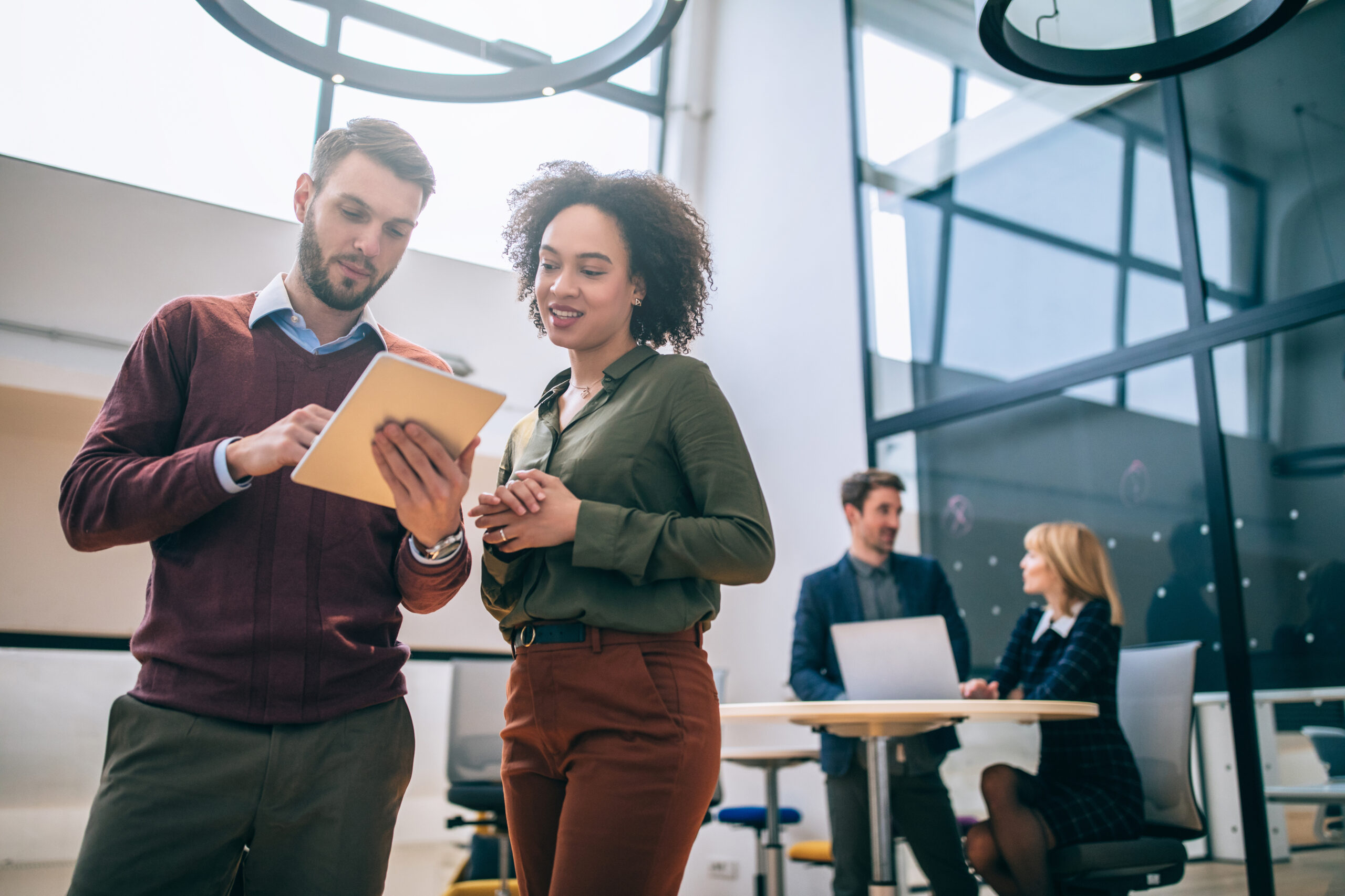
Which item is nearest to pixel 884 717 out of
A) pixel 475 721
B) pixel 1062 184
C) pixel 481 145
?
pixel 475 721

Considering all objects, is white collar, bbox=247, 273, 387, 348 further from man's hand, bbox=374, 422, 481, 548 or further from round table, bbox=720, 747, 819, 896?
round table, bbox=720, 747, 819, 896

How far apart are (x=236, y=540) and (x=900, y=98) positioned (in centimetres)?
463

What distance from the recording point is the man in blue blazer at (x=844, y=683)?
312 cm

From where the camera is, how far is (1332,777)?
2910 millimetres

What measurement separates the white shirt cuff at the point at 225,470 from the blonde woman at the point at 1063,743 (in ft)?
7.40

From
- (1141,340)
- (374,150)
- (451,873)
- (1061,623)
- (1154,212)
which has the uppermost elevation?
(1154,212)

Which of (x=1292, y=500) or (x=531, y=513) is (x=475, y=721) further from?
(x=531, y=513)

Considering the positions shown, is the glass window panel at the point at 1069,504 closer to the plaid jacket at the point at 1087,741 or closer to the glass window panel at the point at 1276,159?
the glass window panel at the point at 1276,159

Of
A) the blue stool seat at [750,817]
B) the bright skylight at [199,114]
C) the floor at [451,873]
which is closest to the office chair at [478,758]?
the floor at [451,873]

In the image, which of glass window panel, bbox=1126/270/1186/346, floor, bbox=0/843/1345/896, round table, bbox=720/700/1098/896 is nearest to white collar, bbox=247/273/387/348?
round table, bbox=720/700/1098/896

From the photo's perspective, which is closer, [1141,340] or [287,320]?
[287,320]

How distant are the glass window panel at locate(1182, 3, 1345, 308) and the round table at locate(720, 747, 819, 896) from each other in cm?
235

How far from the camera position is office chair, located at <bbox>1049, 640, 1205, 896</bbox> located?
8.02ft

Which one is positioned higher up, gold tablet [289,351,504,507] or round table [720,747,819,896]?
gold tablet [289,351,504,507]
